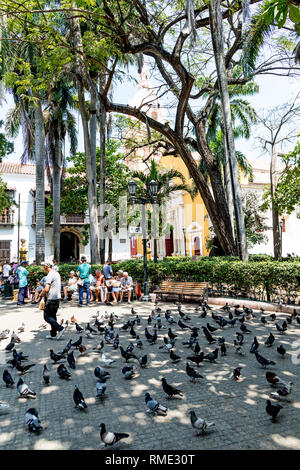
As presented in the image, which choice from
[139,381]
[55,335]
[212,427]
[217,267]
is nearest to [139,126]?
[217,267]

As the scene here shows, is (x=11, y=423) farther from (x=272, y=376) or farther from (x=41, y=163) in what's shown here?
(x=41, y=163)

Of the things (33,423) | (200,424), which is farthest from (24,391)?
(200,424)

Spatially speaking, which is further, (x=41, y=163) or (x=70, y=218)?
(x=70, y=218)

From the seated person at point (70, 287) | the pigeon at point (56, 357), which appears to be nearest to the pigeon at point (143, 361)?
the pigeon at point (56, 357)

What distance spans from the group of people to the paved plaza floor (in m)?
4.86

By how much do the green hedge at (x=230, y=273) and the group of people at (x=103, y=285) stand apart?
4.97 ft

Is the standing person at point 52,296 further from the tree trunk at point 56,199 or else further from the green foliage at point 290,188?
the tree trunk at point 56,199

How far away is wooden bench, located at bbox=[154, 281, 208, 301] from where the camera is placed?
1083cm

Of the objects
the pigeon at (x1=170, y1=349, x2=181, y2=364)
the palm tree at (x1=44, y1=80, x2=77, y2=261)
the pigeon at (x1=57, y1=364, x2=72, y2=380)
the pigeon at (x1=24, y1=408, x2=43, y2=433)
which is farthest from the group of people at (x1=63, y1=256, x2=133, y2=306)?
the palm tree at (x1=44, y1=80, x2=77, y2=261)

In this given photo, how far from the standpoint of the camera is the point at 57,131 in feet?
70.9

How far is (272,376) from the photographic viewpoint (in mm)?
4172

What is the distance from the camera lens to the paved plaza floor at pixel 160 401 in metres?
3.13

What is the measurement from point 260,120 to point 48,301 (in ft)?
57.7
